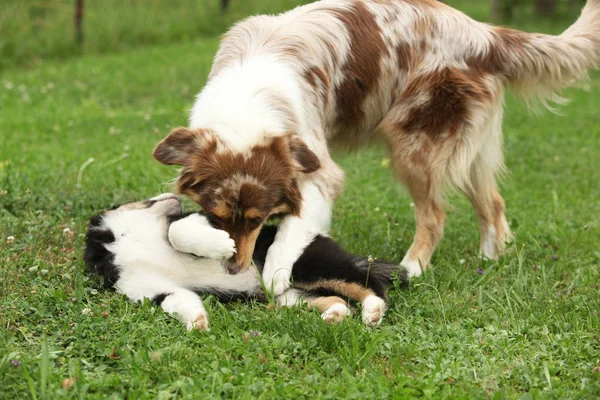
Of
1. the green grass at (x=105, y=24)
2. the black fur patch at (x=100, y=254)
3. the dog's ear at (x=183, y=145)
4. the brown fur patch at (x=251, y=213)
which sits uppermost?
the dog's ear at (x=183, y=145)

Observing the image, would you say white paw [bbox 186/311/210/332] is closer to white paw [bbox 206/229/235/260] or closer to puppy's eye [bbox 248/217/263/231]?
white paw [bbox 206/229/235/260]

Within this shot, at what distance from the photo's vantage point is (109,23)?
44.0 ft

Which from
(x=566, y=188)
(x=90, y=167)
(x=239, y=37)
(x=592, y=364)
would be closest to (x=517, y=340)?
(x=592, y=364)

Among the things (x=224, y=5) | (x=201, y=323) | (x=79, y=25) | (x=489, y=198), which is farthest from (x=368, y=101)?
(x=224, y=5)

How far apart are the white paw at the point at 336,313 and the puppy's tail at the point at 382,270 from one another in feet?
1.10

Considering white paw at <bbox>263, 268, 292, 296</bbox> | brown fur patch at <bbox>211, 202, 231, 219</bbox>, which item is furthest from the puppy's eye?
white paw at <bbox>263, 268, 292, 296</bbox>

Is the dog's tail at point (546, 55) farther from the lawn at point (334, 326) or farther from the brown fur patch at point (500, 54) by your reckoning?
the lawn at point (334, 326)

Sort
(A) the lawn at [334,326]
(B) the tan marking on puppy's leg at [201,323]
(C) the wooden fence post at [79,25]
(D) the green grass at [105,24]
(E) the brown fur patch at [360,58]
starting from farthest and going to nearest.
→ (C) the wooden fence post at [79,25] → (D) the green grass at [105,24] → (E) the brown fur patch at [360,58] → (B) the tan marking on puppy's leg at [201,323] → (A) the lawn at [334,326]

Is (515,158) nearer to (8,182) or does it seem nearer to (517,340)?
(517,340)

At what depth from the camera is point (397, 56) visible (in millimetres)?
4801

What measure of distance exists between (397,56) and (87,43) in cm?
934

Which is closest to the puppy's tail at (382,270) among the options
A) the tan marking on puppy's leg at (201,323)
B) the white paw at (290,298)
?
the white paw at (290,298)

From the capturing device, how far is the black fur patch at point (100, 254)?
13.1 ft

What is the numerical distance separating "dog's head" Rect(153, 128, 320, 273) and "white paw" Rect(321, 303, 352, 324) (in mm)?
526
